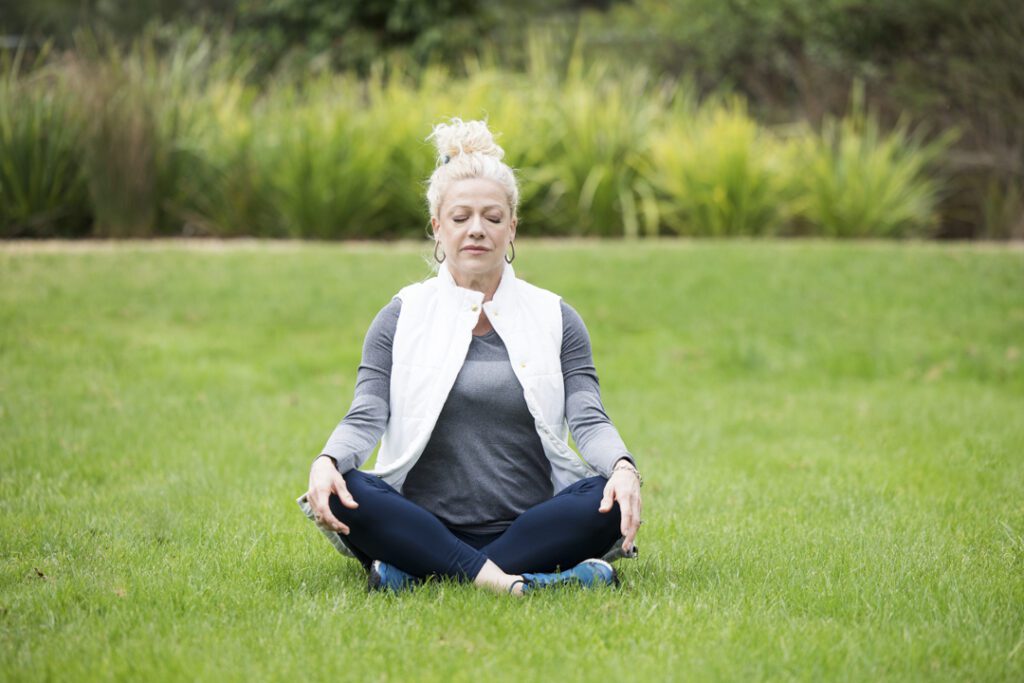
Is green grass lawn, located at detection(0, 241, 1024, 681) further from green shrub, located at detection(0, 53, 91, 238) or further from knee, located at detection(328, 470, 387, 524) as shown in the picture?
green shrub, located at detection(0, 53, 91, 238)

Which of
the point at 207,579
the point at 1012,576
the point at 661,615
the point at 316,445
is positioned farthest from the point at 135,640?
the point at 316,445

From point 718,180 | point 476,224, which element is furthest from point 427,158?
point 476,224

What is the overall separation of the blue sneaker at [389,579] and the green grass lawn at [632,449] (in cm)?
9

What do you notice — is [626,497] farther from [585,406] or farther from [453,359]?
[453,359]

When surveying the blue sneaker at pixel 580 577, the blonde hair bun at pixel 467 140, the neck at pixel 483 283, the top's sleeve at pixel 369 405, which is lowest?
the blue sneaker at pixel 580 577

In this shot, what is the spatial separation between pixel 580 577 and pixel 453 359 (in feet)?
2.87

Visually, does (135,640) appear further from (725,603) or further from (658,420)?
(658,420)

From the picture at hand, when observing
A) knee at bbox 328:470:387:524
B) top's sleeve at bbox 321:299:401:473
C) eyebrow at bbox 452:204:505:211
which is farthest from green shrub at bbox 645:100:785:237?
knee at bbox 328:470:387:524

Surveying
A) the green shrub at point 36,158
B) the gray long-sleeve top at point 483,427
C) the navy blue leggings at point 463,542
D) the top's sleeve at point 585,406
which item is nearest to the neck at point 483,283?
the gray long-sleeve top at point 483,427

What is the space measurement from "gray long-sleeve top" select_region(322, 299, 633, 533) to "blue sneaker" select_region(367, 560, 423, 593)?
0.25 meters

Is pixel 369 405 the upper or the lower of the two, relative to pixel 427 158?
lower

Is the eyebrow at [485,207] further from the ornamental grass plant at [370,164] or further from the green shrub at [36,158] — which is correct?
the green shrub at [36,158]

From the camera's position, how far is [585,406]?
4211 mm

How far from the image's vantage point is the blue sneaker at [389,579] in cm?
413
